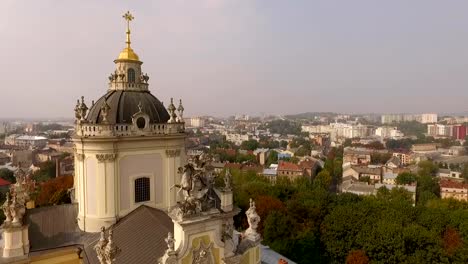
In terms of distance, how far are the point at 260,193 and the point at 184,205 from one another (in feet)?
109

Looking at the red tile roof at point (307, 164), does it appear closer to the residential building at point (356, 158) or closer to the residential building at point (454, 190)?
the residential building at point (356, 158)

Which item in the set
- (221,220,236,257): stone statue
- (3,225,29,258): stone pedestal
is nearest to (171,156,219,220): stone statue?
(221,220,236,257): stone statue

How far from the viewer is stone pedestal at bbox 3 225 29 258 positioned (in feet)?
52.9

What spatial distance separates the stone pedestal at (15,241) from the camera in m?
16.1

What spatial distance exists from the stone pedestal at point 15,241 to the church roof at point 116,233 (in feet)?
2.23

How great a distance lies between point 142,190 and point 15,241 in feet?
20.8

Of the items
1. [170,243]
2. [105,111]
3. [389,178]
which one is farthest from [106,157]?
[389,178]

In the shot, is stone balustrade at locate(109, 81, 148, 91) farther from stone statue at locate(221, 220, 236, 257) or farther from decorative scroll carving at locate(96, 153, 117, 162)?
stone statue at locate(221, 220, 236, 257)

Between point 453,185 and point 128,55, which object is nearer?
point 128,55

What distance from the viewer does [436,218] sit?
35250mm

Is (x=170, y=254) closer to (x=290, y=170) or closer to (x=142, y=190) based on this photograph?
(x=142, y=190)

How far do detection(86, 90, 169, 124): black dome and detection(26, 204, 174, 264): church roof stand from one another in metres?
4.92

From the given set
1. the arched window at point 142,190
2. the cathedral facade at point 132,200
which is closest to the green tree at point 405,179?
the cathedral facade at point 132,200

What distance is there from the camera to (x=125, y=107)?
20125mm
